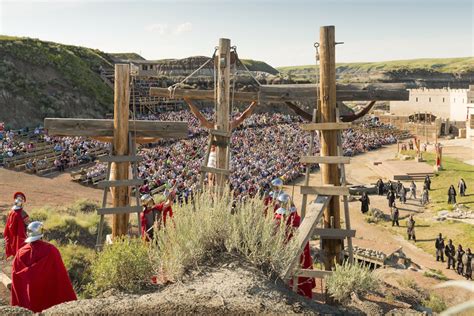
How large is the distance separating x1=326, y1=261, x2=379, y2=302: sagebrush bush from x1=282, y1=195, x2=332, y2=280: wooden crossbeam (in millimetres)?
578

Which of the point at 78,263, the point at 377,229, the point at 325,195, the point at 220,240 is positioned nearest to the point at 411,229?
the point at 377,229

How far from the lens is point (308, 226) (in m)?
5.75

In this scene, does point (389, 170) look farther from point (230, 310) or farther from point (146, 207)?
point (230, 310)

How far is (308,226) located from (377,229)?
51.9ft

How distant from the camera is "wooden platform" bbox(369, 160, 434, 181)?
3177cm

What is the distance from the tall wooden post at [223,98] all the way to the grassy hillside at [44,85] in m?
36.7

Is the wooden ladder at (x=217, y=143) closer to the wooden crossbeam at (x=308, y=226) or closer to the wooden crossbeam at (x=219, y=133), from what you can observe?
the wooden crossbeam at (x=219, y=133)

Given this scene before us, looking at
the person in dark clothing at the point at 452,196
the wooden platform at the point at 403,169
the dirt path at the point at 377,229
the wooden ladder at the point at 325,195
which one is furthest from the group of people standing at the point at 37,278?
the wooden platform at the point at 403,169

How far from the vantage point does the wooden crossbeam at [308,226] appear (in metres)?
4.92

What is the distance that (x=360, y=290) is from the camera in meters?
5.53

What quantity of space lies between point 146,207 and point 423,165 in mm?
31112

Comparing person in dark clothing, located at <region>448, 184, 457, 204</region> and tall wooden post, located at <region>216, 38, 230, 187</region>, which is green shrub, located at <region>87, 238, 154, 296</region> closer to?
tall wooden post, located at <region>216, 38, 230, 187</region>

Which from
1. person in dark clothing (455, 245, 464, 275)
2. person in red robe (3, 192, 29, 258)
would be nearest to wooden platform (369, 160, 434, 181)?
person in dark clothing (455, 245, 464, 275)

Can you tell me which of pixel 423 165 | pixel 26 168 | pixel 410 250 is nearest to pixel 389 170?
pixel 423 165
